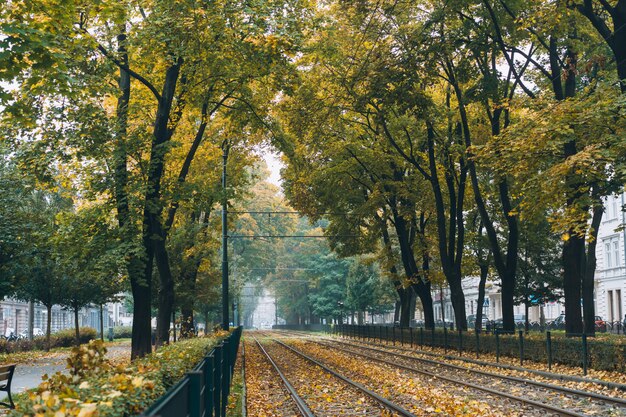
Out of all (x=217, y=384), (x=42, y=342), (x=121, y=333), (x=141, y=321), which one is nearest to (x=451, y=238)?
(x=141, y=321)

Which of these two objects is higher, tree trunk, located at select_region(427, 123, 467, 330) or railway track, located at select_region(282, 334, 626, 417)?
tree trunk, located at select_region(427, 123, 467, 330)

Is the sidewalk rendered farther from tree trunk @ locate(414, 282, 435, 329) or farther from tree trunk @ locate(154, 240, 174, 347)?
tree trunk @ locate(414, 282, 435, 329)

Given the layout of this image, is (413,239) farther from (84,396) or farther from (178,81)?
(84,396)

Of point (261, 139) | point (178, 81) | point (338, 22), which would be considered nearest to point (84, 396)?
point (178, 81)

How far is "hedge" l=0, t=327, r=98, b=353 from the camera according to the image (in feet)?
129

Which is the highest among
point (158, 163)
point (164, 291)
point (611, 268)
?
point (158, 163)

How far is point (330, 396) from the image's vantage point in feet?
53.5

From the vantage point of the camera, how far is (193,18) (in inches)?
738

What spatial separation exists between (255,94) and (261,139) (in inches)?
249

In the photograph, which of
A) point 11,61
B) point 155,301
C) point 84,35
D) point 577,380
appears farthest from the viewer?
point 155,301

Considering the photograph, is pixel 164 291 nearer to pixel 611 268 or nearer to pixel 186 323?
pixel 186 323

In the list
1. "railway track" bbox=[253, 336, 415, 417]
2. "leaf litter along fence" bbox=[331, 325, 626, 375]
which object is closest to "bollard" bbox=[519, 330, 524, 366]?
"leaf litter along fence" bbox=[331, 325, 626, 375]

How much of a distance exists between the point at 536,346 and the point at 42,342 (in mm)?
29778

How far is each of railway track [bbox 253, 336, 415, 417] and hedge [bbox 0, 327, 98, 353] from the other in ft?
65.3
